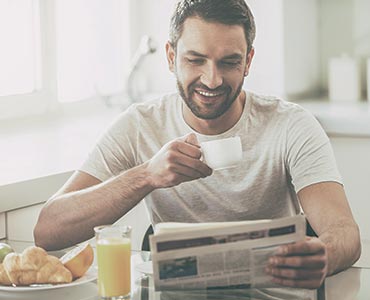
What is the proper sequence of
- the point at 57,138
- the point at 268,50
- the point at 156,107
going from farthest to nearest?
1. the point at 268,50
2. the point at 57,138
3. the point at 156,107

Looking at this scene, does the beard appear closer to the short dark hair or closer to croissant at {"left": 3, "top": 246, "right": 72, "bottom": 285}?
the short dark hair

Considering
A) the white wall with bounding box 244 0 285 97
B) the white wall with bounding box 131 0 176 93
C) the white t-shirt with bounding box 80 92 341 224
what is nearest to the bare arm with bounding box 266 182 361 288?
the white t-shirt with bounding box 80 92 341 224

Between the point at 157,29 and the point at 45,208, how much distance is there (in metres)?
1.68

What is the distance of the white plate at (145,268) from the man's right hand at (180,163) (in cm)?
23

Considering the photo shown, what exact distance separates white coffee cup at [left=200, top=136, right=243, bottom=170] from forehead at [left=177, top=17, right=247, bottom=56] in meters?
0.35

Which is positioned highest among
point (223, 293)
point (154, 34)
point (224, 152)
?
point (154, 34)

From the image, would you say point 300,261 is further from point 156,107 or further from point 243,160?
point 156,107

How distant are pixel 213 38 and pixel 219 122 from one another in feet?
0.76

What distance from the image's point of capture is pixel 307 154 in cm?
206

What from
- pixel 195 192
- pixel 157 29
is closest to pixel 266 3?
pixel 157 29

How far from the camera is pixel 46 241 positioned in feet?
6.50

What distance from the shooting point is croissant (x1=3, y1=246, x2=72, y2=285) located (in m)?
1.57

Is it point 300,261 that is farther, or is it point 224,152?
point 224,152

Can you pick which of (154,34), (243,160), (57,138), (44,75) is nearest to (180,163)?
(243,160)
